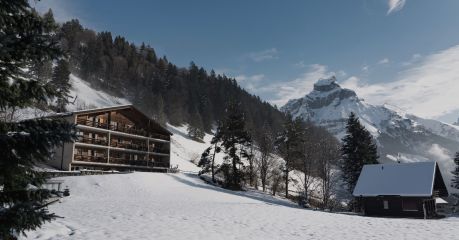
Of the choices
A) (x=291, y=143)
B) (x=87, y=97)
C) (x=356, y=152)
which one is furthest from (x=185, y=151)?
(x=356, y=152)

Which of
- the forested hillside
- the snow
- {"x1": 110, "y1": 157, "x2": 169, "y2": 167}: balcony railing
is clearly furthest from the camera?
the forested hillside

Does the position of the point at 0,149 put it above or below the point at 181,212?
above

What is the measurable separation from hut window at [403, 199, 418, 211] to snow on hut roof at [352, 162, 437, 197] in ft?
3.60

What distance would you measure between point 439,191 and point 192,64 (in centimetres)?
12541

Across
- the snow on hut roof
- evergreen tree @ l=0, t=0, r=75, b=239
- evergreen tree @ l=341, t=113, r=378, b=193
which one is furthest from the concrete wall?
evergreen tree @ l=0, t=0, r=75, b=239

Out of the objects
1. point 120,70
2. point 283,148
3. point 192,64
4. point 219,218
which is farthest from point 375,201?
point 192,64

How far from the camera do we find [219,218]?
848 inches

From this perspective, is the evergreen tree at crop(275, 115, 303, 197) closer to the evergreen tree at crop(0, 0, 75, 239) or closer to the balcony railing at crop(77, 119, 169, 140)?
the balcony railing at crop(77, 119, 169, 140)

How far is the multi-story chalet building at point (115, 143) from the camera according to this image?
5087 centimetres

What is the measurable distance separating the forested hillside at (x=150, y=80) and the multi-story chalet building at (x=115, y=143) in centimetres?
3555

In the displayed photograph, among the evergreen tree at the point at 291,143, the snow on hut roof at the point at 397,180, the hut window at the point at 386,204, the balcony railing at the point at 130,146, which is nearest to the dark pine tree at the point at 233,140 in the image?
the evergreen tree at the point at 291,143

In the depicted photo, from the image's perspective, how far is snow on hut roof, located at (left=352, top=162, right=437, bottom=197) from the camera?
39.5 meters

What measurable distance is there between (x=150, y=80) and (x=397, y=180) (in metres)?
105

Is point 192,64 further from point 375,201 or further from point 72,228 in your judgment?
point 72,228
